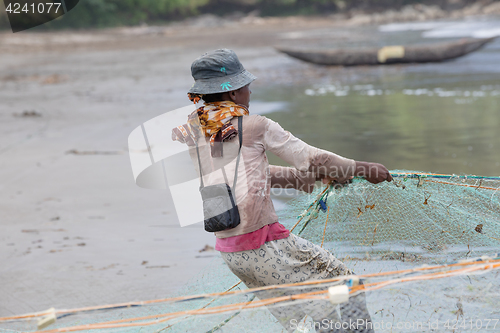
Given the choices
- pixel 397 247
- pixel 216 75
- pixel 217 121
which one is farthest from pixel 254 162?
pixel 397 247

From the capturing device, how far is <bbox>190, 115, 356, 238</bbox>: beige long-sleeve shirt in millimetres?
2023

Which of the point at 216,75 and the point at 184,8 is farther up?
the point at 216,75

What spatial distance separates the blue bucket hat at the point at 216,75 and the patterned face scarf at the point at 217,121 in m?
0.07

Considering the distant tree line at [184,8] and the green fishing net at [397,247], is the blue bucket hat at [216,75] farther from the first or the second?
the distant tree line at [184,8]

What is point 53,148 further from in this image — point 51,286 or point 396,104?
point 396,104

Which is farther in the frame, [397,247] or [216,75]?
[397,247]

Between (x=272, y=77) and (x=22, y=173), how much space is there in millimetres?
10088

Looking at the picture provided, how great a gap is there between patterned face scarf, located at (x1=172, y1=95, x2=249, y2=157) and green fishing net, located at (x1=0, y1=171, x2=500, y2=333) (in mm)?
693

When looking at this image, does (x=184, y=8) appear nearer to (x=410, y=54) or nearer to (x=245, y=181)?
(x=410, y=54)

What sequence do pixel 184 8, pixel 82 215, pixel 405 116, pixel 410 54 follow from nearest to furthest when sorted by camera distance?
pixel 82 215
pixel 405 116
pixel 410 54
pixel 184 8

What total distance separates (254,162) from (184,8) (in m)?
64.3

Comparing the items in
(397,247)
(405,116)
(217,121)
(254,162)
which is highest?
(217,121)

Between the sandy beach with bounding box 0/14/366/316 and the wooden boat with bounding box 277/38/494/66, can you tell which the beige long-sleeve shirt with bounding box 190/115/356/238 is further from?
the wooden boat with bounding box 277/38/494/66

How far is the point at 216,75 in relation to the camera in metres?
2.03
